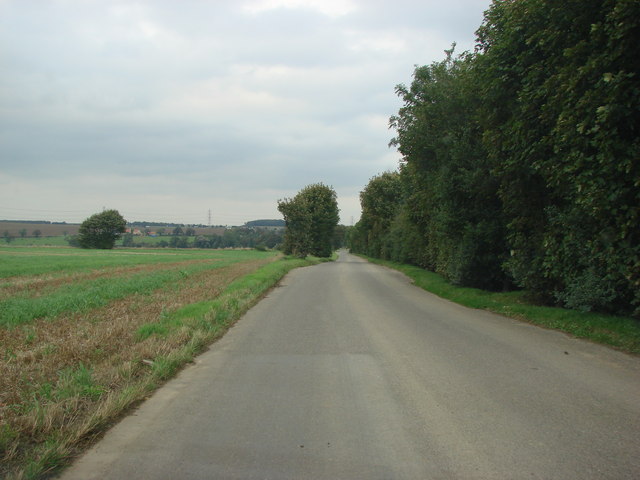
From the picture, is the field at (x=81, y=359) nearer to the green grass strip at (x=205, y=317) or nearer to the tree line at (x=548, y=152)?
the green grass strip at (x=205, y=317)

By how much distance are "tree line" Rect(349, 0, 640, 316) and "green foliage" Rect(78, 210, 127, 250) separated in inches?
3913

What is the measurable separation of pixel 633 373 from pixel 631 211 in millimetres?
2519

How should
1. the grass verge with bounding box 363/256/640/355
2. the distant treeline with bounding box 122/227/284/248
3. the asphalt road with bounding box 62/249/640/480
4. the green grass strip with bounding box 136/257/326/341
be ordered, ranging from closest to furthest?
the asphalt road with bounding box 62/249/640/480, the grass verge with bounding box 363/256/640/355, the green grass strip with bounding box 136/257/326/341, the distant treeline with bounding box 122/227/284/248

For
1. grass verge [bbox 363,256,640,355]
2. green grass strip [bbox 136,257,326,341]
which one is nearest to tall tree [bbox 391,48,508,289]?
grass verge [bbox 363,256,640,355]

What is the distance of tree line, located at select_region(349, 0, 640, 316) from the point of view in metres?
7.51

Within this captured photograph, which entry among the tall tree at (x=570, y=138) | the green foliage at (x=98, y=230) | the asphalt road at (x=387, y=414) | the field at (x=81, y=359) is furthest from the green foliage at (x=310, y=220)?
the green foliage at (x=98, y=230)

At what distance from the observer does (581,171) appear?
28.0ft

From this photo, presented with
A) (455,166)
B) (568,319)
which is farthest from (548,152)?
(455,166)

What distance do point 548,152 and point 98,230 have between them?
10765 cm

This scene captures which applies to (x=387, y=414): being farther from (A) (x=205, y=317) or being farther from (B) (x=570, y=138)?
(A) (x=205, y=317)

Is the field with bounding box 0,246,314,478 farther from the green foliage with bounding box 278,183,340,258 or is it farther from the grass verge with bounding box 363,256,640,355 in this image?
the green foliage with bounding box 278,183,340,258

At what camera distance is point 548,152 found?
33.6 feet

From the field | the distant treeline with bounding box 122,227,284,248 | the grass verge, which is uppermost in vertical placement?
the distant treeline with bounding box 122,227,284,248

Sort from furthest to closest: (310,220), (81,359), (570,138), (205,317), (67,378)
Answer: (310,220)
(205,317)
(570,138)
(81,359)
(67,378)
